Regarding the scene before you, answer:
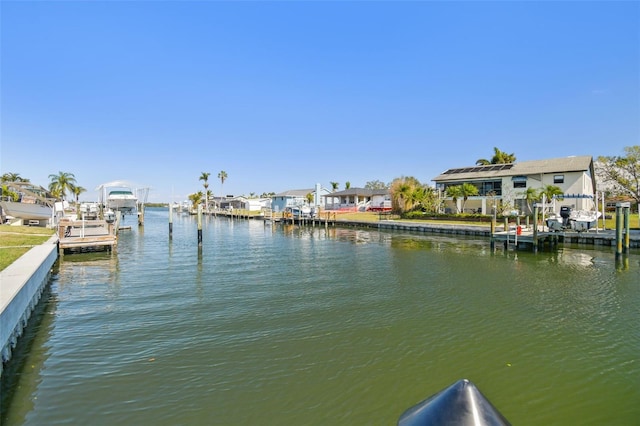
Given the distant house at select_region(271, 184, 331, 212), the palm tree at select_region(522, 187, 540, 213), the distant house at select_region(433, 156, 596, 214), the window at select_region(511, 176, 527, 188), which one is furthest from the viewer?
the distant house at select_region(271, 184, 331, 212)

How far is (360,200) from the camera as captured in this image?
254 feet

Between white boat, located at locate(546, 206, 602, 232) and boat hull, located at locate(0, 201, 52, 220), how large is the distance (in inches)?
1741

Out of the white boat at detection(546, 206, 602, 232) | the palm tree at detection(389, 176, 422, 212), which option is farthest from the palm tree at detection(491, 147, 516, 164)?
the white boat at detection(546, 206, 602, 232)

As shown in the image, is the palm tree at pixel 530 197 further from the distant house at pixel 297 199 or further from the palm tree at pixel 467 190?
the distant house at pixel 297 199

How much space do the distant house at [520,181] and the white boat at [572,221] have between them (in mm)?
12644

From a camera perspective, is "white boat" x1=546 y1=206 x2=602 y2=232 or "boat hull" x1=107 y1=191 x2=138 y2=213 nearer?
"white boat" x1=546 y1=206 x2=602 y2=232

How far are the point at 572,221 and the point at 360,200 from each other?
50.8 metres

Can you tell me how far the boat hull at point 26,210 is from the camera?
31.6 metres

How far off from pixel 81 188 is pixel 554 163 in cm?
10467

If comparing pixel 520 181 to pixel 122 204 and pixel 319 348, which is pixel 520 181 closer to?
pixel 319 348

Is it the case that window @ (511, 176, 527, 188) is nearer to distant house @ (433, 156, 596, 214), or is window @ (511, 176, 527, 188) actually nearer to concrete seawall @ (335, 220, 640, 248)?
distant house @ (433, 156, 596, 214)

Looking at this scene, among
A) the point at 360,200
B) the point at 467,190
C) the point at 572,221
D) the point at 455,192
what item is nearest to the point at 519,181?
the point at 467,190

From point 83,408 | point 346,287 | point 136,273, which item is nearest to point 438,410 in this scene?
point 83,408

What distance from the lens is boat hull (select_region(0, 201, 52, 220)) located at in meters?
31.6
